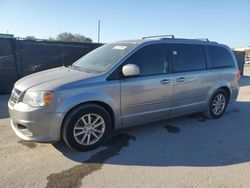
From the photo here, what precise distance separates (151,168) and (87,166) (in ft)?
2.93

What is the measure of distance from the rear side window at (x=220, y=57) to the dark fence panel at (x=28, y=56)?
19.3 ft

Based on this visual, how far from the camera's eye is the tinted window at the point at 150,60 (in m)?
4.77

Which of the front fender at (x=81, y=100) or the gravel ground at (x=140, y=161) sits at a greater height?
the front fender at (x=81, y=100)

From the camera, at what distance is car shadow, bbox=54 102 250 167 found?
4.05 m

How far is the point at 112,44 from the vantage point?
546 centimetres

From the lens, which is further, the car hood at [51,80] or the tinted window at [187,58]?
the tinted window at [187,58]

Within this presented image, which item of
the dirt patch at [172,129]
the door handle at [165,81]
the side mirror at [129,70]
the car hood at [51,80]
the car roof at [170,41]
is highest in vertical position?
the car roof at [170,41]

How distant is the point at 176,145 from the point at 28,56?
662cm

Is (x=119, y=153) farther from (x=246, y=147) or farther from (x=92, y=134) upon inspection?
(x=246, y=147)

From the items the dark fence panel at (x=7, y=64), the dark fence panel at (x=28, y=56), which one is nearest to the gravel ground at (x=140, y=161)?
the dark fence panel at (x=7, y=64)

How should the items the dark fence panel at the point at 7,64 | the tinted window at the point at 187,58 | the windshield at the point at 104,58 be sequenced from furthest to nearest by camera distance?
the dark fence panel at the point at 7,64
the tinted window at the point at 187,58
the windshield at the point at 104,58

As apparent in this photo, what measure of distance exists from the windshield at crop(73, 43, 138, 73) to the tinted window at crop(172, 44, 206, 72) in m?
0.96

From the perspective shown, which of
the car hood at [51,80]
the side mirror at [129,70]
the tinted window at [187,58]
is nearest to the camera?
the car hood at [51,80]

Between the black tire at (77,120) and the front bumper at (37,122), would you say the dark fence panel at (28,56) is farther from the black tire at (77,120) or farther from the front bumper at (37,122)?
the black tire at (77,120)
